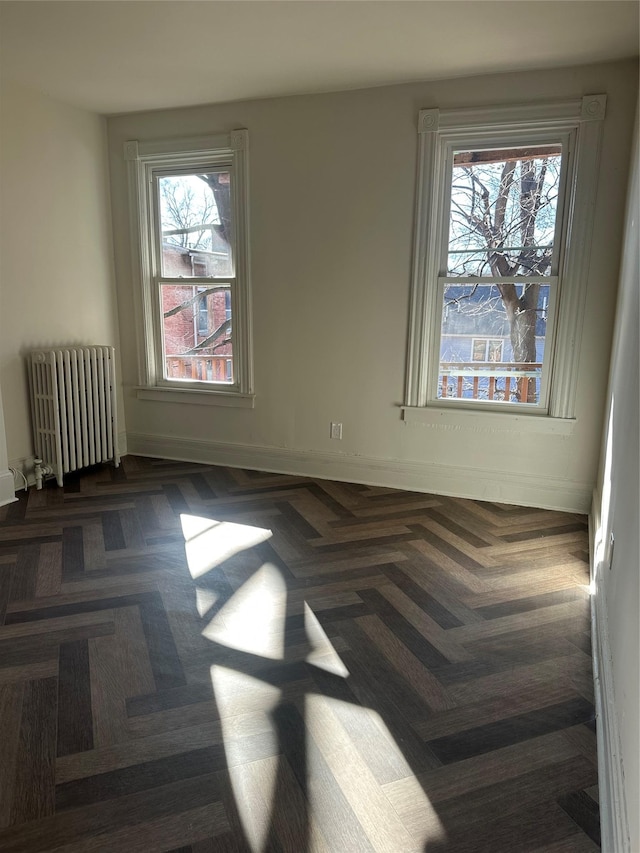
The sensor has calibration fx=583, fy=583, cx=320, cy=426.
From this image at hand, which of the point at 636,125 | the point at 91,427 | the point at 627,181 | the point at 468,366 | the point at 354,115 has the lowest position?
the point at 91,427

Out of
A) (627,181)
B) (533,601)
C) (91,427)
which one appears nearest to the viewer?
(533,601)

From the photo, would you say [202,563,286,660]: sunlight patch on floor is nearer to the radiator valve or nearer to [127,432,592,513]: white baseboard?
[127,432,592,513]: white baseboard

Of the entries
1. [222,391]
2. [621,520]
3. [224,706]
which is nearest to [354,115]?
[222,391]

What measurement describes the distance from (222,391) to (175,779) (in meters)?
3.23

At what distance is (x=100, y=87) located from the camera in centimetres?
382

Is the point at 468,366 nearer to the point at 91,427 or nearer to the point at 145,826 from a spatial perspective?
the point at 91,427

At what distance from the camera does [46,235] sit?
13.5ft

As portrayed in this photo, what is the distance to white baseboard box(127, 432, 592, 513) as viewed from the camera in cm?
386

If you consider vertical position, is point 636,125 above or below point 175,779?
above

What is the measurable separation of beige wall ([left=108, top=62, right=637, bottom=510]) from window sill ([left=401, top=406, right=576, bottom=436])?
5 cm

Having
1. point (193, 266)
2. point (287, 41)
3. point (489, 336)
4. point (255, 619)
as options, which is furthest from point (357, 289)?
point (255, 619)

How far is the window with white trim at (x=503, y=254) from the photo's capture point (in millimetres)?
3516

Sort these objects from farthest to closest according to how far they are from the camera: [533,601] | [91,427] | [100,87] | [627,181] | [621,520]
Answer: [91,427] → [100,87] → [627,181] → [533,601] → [621,520]

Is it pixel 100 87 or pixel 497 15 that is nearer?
pixel 497 15
